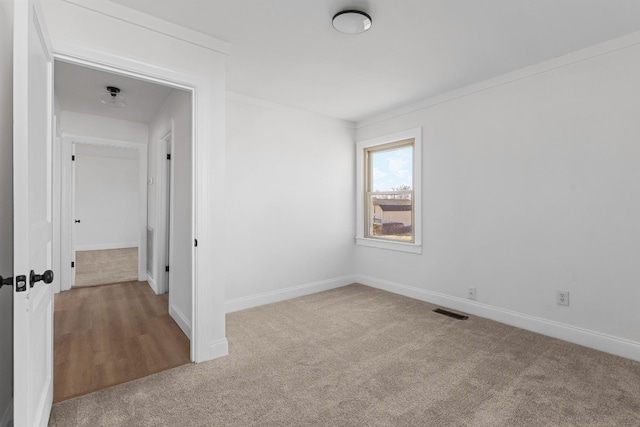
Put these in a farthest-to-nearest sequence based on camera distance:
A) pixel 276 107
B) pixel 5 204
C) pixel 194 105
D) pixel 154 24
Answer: pixel 276 107, pixel 194 105, pixel 154 24, pixel 5 204

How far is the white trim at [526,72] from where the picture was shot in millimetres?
2550

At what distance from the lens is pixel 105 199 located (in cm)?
848

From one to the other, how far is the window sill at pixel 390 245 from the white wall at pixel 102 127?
3.73 m

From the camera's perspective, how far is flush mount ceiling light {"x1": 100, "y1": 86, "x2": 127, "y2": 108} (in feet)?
11.7

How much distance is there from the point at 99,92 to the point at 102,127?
3.98 ft

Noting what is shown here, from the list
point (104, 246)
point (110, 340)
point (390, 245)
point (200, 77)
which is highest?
point (200, 77)

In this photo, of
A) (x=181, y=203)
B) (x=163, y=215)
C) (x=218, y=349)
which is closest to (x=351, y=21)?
(x=181, y=203)

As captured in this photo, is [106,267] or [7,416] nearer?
[7,416]

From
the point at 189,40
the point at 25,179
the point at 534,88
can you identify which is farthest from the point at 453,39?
the point at 25,179

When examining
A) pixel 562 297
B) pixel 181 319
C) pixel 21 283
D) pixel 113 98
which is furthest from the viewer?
pixel 113 98

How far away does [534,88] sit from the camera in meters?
3.03

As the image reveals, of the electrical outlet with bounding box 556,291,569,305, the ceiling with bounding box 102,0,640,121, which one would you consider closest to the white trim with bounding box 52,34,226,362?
the ceiling with bounding box 102,0,640,121

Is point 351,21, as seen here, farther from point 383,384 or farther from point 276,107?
point 383,384

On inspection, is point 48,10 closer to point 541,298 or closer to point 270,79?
point 270,79
